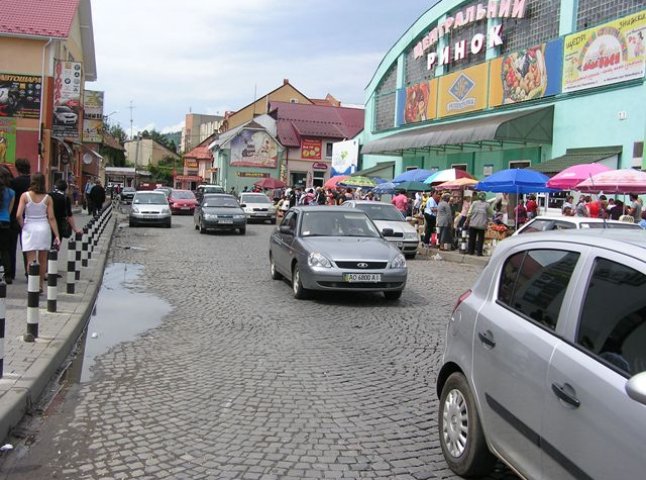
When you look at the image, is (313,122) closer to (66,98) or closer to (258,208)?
(258,208)

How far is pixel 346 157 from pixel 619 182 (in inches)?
1241

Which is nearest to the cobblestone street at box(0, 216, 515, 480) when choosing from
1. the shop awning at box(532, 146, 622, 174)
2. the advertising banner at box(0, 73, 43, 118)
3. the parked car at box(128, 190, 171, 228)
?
the shop awning at box(532, 146, 622, 174)

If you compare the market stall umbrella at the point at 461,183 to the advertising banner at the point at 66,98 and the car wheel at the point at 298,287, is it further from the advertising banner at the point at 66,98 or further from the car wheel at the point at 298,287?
the advertising banner at the point at 66,98

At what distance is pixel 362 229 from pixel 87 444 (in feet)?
24.3

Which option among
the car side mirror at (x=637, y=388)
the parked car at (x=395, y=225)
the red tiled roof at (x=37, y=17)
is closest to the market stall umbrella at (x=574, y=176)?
the parked car at (x=395, y=225)

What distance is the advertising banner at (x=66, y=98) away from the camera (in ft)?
84.5

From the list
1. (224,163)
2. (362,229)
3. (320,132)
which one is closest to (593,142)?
(362,229)

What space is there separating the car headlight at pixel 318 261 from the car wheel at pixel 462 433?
18.1 ft

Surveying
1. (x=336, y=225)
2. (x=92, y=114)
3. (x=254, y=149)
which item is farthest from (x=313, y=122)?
(x=336, y=225)

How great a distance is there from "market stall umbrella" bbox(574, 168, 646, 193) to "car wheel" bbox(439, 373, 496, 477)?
10.4 metres

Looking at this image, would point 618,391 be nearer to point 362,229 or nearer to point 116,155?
point 362,229

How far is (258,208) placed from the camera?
103 feet

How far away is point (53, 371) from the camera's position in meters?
5.93

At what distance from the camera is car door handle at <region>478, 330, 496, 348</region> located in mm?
3592
